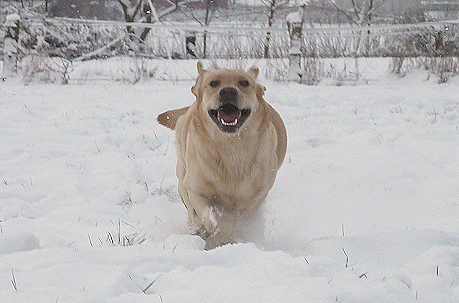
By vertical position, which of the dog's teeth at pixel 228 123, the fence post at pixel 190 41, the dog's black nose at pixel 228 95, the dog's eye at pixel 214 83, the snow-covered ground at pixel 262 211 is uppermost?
the dog's eye at pixel 214 83

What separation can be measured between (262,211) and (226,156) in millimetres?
830

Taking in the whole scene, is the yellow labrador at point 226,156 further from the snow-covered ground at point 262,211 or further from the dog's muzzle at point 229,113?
the snow-covered ground at point 262,211

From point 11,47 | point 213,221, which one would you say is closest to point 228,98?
point 213,221

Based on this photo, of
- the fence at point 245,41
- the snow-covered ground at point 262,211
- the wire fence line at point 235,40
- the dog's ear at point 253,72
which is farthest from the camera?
the wire fence line at point 235,40

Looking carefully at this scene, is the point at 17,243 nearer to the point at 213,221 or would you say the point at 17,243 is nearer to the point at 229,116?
the point at 213,221

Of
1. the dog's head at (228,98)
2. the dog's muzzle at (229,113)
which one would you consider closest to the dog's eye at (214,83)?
the dog's head at (228,98)

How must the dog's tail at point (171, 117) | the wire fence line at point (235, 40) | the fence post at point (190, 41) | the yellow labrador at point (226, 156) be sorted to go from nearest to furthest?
the yellow labrador at point (226, 156) < the dog's tail at point (171, 117) < the wire fence line at point (235, 40) < the fence post at point (190, 41)

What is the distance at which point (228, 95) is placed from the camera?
308 centimetres

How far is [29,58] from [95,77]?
1598 mm

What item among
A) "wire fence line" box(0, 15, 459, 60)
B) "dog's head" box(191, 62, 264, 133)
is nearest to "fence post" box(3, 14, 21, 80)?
"wire fence line" box(0, 15, 459, 60)

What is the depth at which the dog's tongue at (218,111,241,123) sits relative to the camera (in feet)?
10.1

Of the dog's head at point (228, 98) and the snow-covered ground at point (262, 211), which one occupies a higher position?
the dog's head at point (228, 98)

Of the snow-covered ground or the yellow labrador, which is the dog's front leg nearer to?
the yellow labrador

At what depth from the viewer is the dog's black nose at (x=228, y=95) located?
3.08 metres
